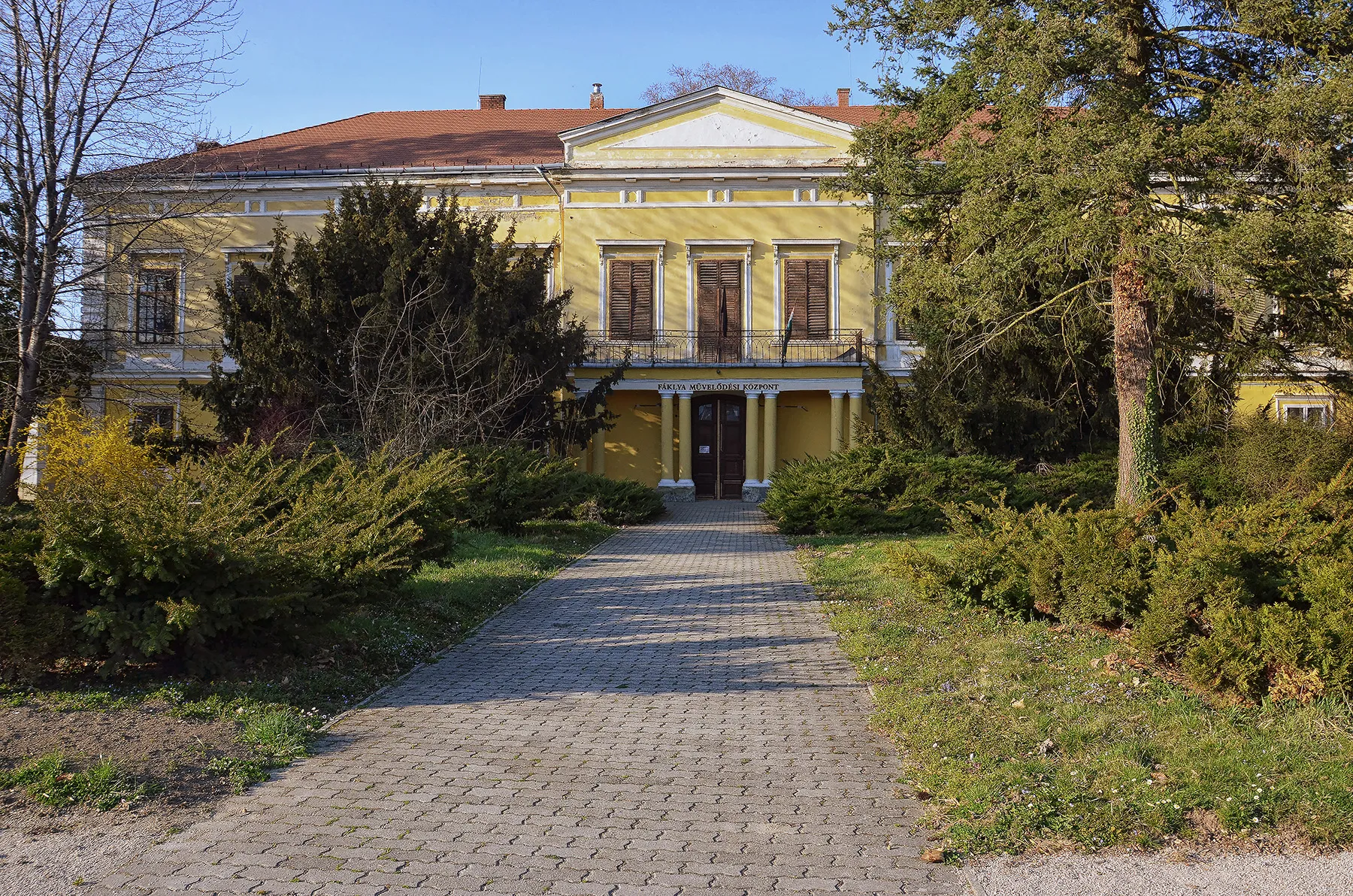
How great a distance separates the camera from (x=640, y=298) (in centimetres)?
2978

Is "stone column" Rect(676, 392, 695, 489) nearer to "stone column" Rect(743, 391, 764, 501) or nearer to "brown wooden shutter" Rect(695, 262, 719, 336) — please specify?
"stone column" Rect(743, 391, 764, 501)

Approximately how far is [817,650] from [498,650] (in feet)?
8.80

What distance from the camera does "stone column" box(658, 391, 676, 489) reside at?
28.8 meters

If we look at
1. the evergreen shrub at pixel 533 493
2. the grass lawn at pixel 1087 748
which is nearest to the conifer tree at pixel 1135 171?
the grass lawn at pixel 1087 748

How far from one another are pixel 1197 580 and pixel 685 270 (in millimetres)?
23445

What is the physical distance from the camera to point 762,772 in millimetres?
5570

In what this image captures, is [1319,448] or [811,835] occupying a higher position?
[1319,448]

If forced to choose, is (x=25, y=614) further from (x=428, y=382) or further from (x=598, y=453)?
(x=598, y=453)

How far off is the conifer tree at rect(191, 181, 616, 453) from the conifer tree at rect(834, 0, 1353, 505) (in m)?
9.10

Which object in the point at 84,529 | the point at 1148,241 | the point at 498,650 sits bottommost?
the point at 498,650

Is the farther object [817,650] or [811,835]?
[817,650]

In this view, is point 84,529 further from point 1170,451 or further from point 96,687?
point 1170,451

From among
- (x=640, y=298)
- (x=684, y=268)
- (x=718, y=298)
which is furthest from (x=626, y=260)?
(x=718, y=298)

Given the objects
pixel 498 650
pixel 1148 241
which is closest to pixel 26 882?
pixel 498 650
